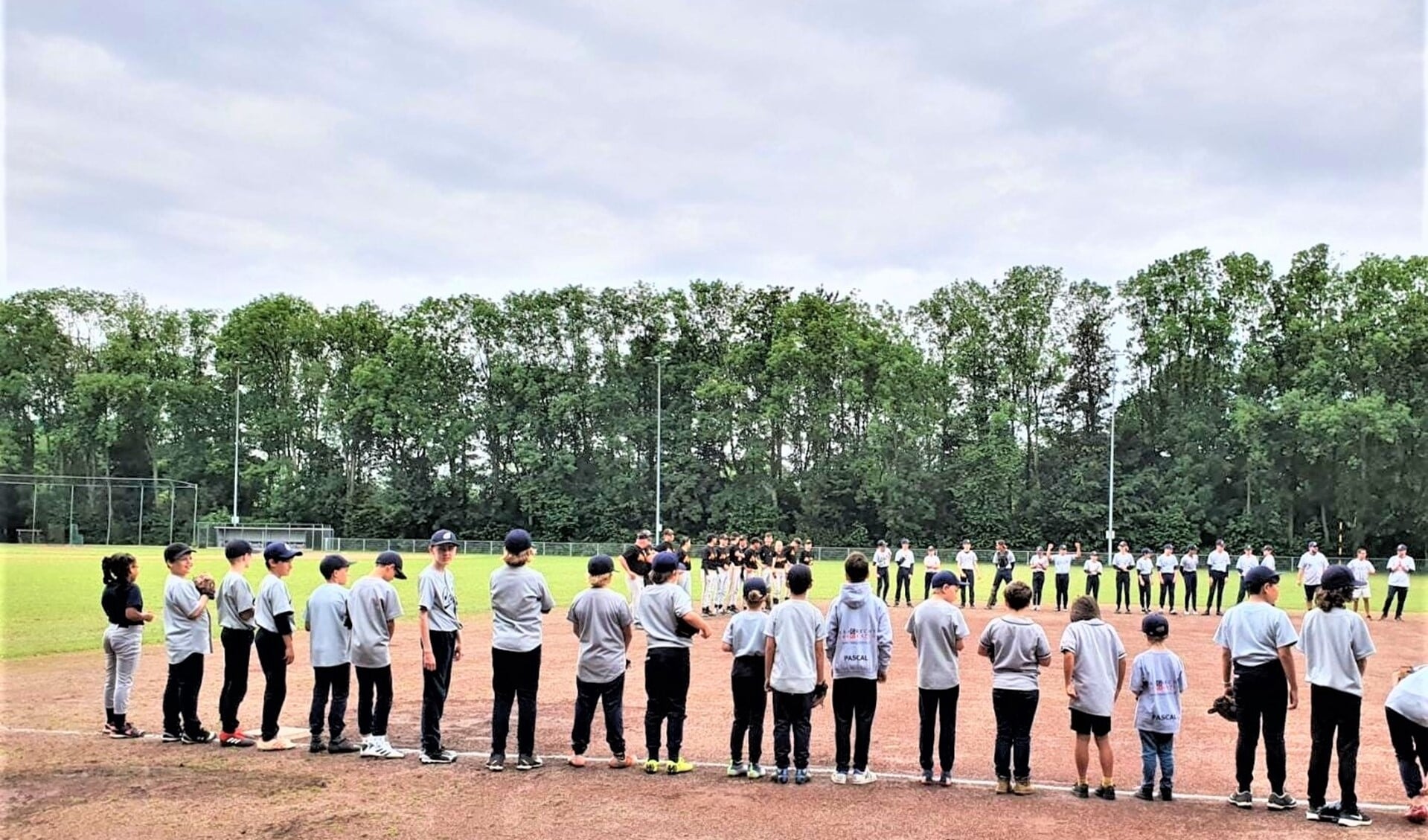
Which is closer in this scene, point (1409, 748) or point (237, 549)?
point (1409, 748)

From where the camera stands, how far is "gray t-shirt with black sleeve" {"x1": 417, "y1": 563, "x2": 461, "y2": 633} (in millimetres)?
9500

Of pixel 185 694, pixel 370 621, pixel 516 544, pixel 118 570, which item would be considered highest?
pixel 516 544

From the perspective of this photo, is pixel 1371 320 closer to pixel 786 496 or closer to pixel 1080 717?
pixel 786 496

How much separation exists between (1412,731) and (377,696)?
326 inches

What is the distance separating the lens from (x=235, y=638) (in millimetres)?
9727

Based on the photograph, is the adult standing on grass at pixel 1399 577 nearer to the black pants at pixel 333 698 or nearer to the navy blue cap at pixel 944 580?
the navy blue cap at pixel 944 580

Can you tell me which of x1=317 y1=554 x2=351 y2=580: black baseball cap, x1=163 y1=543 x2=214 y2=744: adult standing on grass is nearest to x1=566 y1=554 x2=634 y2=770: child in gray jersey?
x1=317 y1=554 x2=351 y2=580: black baseball cap

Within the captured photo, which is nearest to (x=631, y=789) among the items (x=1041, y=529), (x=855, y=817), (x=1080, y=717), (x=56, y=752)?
(x=855, y=817)

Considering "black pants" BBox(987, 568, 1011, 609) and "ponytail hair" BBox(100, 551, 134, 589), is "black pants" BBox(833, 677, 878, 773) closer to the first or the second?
"ponytail hair" BBox(100, 551, 134, 589)

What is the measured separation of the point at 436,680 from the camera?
937 cm

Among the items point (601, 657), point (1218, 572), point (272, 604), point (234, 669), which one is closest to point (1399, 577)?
point (1218, 572)

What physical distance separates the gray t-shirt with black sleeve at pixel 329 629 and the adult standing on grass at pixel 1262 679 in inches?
292

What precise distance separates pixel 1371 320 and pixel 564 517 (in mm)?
49096

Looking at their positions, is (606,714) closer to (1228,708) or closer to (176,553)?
(176,553)
